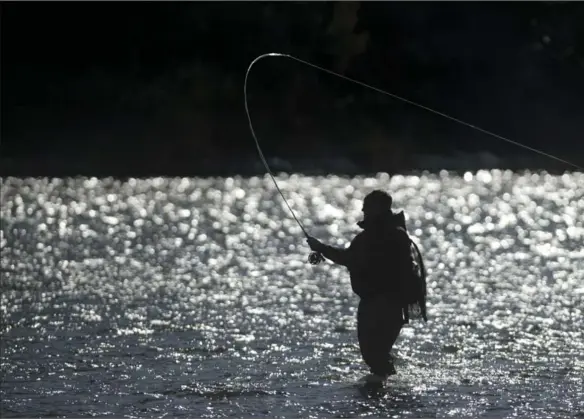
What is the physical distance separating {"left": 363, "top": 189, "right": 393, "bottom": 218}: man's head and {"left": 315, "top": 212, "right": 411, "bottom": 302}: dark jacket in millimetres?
66

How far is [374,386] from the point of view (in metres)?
15.6

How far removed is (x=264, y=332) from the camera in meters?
21.5

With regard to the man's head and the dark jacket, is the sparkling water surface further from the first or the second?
the man's head

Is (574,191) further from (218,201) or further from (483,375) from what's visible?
(483,375)

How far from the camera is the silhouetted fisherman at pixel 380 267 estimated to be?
50.2 ft

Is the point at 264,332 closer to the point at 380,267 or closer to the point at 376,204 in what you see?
the point at 380,267

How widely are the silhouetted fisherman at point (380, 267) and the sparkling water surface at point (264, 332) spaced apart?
0.78 m

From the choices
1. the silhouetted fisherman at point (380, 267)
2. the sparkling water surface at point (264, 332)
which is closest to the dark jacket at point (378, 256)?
the silhouetted fisherman at point (380, 267)

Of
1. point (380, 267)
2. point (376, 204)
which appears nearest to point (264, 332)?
point (380, 267)

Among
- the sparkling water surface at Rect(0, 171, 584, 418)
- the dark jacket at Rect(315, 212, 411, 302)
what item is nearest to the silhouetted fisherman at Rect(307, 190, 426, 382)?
the dark jacket at Rect(315, 212, 411, 302)

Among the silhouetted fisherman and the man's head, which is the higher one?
the man's head

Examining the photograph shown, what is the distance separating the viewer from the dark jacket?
50.2ft

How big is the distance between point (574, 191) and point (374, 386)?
356 feet

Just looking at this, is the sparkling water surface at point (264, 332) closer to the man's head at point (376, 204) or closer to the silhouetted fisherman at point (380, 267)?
the silhouetted fisherman at point (380, 267)
